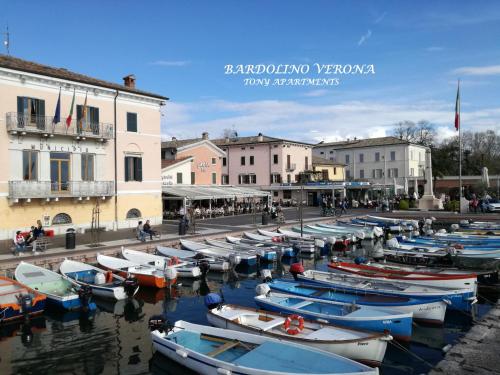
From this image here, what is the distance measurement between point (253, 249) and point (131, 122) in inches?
576

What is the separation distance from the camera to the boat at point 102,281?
643 inches

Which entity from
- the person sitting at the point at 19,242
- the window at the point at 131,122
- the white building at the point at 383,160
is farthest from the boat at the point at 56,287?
the white building at the point at 383,160

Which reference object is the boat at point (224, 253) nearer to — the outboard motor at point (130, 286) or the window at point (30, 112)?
the outboard motor at point (130, 286)

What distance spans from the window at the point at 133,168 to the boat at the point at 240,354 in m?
21.7

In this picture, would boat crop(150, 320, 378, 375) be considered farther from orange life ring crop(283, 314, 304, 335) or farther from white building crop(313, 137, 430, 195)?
white building crop(313, 137, 430, 195)

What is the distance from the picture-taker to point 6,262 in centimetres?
1886

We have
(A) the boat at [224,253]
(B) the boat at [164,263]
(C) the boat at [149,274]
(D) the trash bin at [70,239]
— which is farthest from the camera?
(A) the boat at [224,253]

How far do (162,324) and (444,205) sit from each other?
4014 centimetres

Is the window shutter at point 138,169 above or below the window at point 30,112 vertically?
below

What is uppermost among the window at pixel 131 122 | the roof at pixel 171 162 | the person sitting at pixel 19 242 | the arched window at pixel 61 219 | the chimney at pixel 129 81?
the chimney at pixel 129 81

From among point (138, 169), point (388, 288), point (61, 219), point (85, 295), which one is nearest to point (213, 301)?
point (85, 295)

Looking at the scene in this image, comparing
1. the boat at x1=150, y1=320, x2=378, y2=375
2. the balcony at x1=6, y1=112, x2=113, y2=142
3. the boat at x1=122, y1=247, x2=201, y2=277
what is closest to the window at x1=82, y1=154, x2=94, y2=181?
the balcony at x1=6, y1=112, x2=113, y2=142

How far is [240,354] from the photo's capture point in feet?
32.9

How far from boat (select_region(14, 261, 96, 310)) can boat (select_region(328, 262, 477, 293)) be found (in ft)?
33.7
